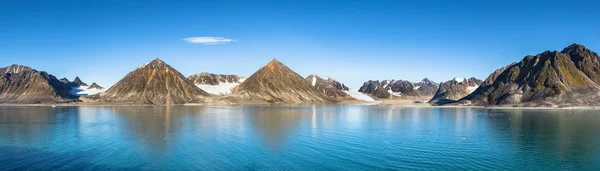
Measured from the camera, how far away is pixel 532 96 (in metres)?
193

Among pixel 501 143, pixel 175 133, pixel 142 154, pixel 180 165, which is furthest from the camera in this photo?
pixel 175 133

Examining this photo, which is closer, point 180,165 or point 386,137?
point 180,165

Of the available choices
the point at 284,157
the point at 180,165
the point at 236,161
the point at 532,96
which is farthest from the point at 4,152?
the point at 532,96

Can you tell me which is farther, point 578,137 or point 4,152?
point 578,137

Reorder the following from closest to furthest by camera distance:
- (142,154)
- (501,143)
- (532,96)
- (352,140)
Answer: (142,154), (501,143), (352,140), (532,96)

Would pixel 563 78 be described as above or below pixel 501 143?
above

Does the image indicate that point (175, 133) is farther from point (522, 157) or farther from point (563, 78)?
point (563, 78)

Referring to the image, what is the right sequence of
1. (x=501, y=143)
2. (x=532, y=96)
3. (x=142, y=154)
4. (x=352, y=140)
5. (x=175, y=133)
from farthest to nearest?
1. (x=532, y=96)
2. (x=175, y=133)
3. (x=352, y=140)
4. (x=501, y=143)
5. (x=142, y=154)

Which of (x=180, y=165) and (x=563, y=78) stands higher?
(x=563, y=78)

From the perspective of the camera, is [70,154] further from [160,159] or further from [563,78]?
[563,78]

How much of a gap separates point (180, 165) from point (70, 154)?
1404cm

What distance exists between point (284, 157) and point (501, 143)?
28.3 m

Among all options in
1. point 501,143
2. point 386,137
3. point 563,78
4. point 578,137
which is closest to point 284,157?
point 386,137

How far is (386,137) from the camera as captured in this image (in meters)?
58.6
